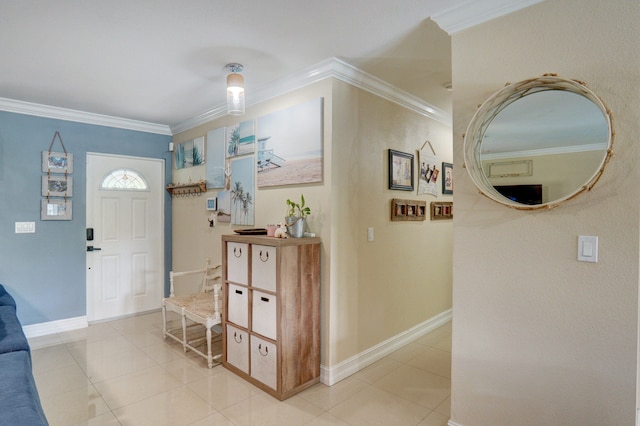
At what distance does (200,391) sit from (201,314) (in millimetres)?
668

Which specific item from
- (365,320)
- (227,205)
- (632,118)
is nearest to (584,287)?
(632,118)

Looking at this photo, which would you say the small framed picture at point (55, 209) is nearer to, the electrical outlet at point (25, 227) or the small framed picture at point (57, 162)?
the electrical outlet at point (25, 227)

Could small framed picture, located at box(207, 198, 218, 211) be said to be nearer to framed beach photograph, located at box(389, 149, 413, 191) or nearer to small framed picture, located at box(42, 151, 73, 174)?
small framed picture, located at box(42, 151, 73, 174)

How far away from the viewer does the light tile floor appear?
226 centimetres

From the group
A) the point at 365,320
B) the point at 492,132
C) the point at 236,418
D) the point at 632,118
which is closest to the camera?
the point at 632,118

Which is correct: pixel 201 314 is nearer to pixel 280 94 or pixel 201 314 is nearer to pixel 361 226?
pixel 361 226

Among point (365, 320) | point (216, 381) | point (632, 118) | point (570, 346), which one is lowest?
point (216, 381)

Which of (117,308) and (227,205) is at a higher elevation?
(227,205)

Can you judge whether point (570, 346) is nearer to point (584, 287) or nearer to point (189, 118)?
point (584, 287)

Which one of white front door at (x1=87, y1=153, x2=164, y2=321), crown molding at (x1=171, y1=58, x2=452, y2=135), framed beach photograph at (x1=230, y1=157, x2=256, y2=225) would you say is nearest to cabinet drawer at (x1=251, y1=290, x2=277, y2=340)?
framed beach photograph at (x1=230, y1=157, x2=256, y2=225)

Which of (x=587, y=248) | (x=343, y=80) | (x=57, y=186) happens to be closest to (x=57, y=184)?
(x=57, y=186)

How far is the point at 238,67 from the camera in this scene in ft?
8.91

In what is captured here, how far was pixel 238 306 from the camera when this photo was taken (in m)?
2.86

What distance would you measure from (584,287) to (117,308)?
15.2 ft
